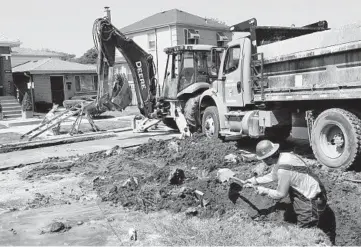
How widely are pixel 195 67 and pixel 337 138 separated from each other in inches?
244

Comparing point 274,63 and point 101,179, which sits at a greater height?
point 274,63

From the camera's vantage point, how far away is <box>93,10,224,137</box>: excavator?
13195mm

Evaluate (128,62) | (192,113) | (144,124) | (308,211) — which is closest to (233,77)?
(192,113)

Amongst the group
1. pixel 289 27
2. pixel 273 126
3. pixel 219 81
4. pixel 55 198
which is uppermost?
pixel 289 27

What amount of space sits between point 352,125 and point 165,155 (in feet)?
15.3

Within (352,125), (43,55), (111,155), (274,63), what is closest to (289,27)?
(274,63)

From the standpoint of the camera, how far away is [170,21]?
1375 inches

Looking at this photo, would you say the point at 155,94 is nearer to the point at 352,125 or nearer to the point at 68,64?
the point at 352,125

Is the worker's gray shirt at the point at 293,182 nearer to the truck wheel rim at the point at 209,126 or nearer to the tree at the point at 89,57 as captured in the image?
the truck wheel rim at the point at 209,126

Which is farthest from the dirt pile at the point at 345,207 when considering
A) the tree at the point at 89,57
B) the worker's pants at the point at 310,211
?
the tree at the point at 89,57

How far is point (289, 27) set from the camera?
10.7 meters

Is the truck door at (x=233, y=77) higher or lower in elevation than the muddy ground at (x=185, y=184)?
higher

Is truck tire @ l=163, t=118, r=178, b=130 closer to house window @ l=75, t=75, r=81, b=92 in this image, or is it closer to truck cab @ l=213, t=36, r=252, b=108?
truck cab @ l=213, t=36, r=252, b=108

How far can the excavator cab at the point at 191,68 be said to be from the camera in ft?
43.2
